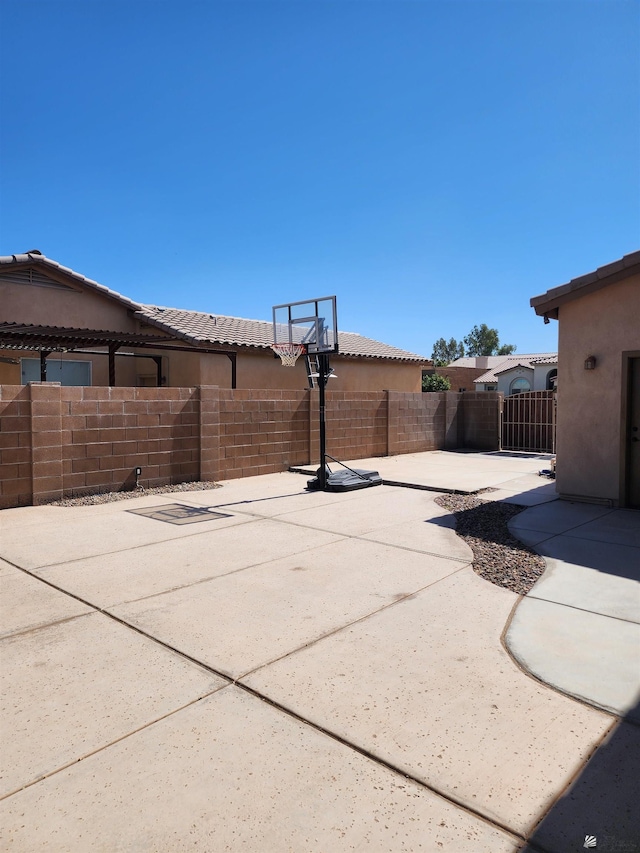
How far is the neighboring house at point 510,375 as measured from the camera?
4556 cm

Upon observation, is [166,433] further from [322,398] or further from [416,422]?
[416,422]

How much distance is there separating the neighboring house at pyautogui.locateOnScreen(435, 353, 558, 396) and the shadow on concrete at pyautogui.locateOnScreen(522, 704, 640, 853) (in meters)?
39.9

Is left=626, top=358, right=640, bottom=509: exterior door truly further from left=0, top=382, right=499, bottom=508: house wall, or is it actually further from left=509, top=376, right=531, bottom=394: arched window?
left=509, top=376, right=531, bottom=394: arched window

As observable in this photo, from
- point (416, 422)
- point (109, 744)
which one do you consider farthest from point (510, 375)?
point (109, 744)

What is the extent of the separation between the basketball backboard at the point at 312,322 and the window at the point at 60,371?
8.66 m

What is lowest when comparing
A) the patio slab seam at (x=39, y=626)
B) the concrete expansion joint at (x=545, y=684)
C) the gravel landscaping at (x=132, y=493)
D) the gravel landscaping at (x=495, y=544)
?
the concrete expansion joint at (x=545, y=684)

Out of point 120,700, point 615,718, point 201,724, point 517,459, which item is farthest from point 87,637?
point 517,459

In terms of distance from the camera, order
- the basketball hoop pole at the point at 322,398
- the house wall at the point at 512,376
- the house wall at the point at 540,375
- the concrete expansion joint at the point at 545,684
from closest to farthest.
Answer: the concrete expansion joint at the point at 545,684 → the basketball hoop pole at the point at 322,398 → the house wall at the point at 540,375 → the house wall at the point at 512,376

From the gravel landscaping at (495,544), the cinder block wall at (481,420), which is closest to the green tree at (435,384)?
the cinder block wall at (481,420)

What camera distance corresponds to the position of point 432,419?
17.7 m

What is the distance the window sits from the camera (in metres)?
16.9

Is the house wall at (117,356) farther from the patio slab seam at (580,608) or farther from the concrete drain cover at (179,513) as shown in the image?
the patio slab seam at (580,608)

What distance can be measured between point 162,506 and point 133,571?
342 centimetres

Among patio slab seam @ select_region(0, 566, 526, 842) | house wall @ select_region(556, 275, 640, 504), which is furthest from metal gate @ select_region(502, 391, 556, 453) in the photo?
patio slab seam @ select_region(0, 566, 526, 842)
